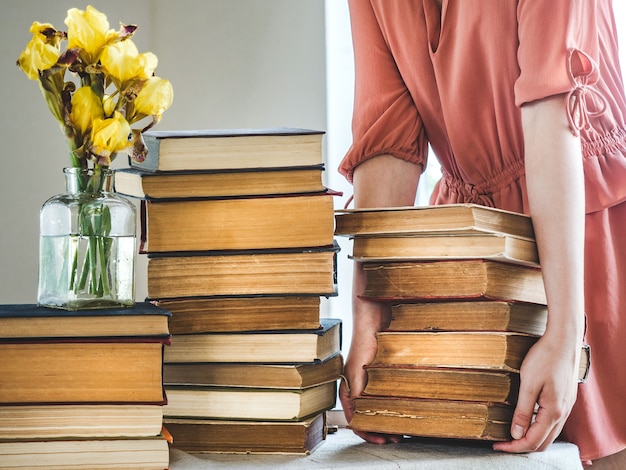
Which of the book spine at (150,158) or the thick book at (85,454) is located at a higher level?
the book spine at (150,158)

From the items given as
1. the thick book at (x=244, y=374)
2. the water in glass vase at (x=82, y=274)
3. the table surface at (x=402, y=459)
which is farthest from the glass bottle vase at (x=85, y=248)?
the table surface at (x=402, y=459)

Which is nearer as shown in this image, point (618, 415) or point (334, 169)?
point (618, 415)

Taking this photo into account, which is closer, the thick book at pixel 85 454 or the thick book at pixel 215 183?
the thick book at pixel 85 454

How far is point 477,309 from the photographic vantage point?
3.12 feet

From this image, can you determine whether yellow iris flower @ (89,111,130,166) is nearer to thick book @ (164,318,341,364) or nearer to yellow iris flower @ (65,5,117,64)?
yellow iris flower @ (65,5,117,64)

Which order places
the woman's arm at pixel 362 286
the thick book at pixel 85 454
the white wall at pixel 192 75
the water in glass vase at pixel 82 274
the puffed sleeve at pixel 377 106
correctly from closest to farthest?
the thick book at pixel 85 454 → the water in glass vase at pixel 82 274 → the woman's arm at pixel 362 286 → the puffed sleeve at pixel 377 106 → the white wall at pixel 192 75

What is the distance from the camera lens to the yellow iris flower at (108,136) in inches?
35.6

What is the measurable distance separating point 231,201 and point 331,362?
10.2 inches

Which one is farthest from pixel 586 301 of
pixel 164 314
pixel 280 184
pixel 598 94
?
pixel 164 314

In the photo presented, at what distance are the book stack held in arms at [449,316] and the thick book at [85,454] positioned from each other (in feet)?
0.91

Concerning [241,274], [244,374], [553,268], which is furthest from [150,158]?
[553,268]

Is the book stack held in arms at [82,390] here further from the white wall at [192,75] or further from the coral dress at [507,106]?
the white wall at [192,75]

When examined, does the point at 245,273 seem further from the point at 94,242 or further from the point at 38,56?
the point at 38,56

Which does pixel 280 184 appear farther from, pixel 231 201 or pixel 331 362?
pixel 331 362
